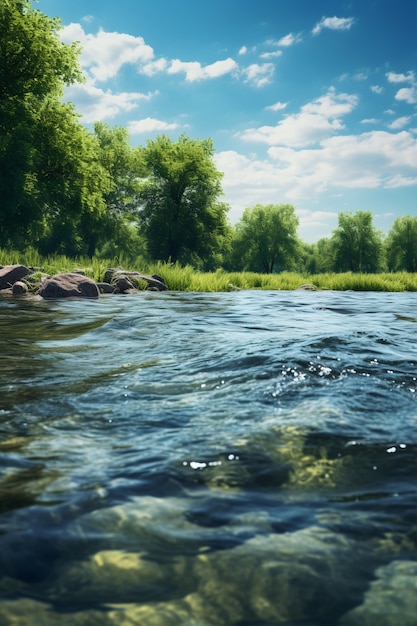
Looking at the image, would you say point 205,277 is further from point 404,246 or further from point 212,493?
point 404,246

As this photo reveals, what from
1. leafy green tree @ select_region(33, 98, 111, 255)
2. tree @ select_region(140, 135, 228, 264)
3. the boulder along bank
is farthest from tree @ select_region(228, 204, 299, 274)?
the boulder along bank

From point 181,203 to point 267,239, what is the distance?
19702mm

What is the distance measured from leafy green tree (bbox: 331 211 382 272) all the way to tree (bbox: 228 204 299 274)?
489 cm

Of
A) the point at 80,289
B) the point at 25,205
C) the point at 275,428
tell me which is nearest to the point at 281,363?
the point at 275,428

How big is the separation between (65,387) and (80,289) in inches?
448

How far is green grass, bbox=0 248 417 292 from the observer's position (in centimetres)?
2027

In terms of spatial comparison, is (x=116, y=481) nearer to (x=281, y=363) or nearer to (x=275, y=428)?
(x=275, y=428)

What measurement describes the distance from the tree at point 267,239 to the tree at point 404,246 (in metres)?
12.7

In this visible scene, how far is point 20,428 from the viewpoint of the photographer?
9.45 ft

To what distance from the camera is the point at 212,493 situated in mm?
2137

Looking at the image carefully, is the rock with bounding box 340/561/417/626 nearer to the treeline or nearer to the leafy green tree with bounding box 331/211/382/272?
the treeline

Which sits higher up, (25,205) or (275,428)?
(25,205)

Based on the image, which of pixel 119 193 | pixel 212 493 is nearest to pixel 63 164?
pixel 119 193

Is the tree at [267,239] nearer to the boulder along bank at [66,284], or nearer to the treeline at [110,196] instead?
the treeline at [110,196]
